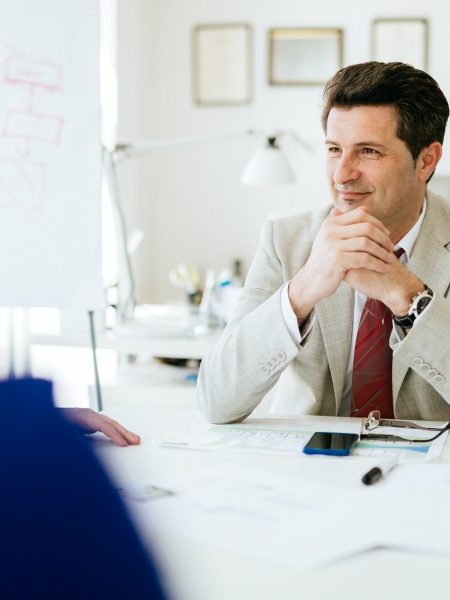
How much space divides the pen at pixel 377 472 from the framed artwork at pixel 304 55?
409 cm

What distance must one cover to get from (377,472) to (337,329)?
0.53 meters

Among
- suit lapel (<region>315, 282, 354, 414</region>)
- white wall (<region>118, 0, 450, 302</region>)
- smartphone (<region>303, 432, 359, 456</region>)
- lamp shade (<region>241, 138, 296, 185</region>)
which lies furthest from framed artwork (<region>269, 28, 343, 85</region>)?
smartphone (<region>303, 432, 359, 456</region>)

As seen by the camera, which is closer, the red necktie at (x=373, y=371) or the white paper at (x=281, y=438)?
the white paper at (x=281, y=438)

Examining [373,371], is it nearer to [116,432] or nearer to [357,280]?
[357,280]

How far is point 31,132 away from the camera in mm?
1649

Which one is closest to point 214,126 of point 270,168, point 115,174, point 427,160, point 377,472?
point 270,168

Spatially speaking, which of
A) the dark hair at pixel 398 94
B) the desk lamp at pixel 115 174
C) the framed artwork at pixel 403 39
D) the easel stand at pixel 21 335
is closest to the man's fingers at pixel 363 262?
the dark hair at pixel 398 94

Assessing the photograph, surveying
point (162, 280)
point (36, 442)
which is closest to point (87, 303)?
point (36, 442)

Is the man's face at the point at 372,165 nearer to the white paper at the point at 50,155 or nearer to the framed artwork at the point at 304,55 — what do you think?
the white paper at the point at 50,155

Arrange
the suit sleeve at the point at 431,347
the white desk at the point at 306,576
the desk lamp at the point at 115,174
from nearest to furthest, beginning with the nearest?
the white desk at the point at 306,576 < the suit sleeve at the point at 431,347 < the desk lamp at the point at 115,174

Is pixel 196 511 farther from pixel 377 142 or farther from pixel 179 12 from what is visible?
pixel 179 12

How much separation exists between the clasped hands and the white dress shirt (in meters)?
0.02

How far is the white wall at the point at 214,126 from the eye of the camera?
15.9 ft

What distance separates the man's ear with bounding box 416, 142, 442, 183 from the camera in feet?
5.54
